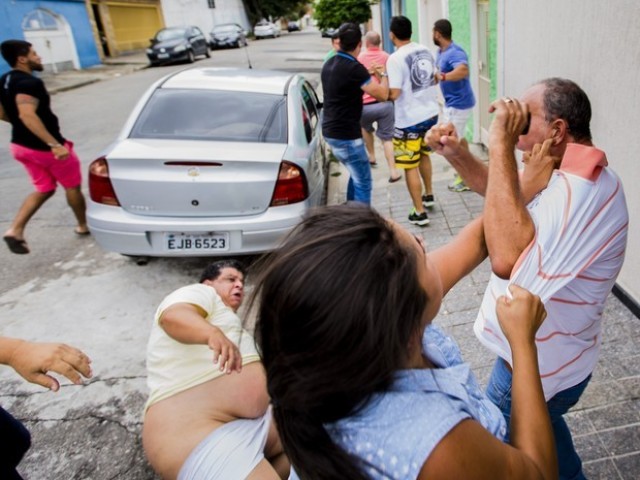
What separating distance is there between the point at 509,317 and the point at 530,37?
4.17 m

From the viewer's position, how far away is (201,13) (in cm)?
3559

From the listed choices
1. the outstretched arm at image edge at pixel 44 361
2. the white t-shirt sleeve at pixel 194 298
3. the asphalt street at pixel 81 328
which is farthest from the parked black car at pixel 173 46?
the outstretched arm at image edge at pixel 44 361

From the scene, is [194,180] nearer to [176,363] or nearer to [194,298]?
[194,298]

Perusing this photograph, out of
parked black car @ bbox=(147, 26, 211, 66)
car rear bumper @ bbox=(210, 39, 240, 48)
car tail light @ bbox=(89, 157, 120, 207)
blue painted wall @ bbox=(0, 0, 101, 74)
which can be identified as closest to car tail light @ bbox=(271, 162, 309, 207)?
car tail light @ bbox=(89, 157, 120, 207)

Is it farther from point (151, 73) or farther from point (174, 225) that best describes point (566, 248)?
point (151, 73)

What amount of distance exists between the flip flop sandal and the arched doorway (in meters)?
16.8

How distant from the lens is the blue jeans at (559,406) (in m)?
1.62

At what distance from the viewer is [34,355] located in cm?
172

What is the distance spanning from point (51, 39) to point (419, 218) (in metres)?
20.9

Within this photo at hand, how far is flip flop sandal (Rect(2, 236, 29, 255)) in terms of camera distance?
4.82 meters

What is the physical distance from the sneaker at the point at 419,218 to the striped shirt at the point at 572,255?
3.22 m

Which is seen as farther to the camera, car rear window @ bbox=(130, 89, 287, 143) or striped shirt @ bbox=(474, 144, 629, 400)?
car rear window @ bbox=(130, 89, 287, 143)

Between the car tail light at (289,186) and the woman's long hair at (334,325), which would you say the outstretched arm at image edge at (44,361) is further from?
the car tail light at (289,186)

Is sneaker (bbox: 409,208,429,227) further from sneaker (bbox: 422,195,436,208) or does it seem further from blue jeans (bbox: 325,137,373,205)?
blue jeans (bbox: 325,137,373,205)
